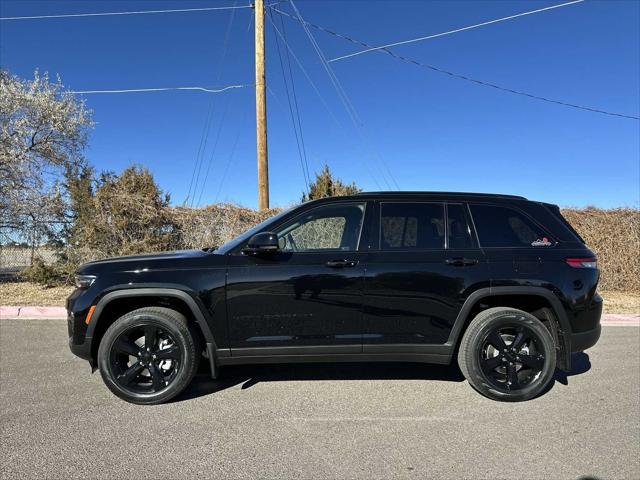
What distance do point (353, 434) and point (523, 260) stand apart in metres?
2.20

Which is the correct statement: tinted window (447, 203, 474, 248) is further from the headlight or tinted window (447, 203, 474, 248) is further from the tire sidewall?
the headlight

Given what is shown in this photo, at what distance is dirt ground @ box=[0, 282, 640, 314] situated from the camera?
8.49 m

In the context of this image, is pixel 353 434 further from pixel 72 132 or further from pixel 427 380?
pixel 72 132

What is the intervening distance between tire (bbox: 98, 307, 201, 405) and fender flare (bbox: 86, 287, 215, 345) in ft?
0.44

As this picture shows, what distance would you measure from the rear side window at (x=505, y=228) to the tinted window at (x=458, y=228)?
106 mm

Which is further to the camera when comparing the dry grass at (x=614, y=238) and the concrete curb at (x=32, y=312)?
the dry grass at (x=614, y=238)

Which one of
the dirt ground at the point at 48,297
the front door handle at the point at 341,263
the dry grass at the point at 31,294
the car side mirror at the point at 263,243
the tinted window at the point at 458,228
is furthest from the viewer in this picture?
the dirt ground at the point at 48,297

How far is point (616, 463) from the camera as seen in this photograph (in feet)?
9.58

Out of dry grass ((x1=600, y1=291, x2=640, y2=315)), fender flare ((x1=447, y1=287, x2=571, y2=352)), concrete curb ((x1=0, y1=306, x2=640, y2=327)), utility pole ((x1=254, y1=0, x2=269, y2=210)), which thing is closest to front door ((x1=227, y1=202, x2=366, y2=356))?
fender flare ((x1=447, y1=287, x2=571, y2=352))

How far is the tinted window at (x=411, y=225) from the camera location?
13.2 feet

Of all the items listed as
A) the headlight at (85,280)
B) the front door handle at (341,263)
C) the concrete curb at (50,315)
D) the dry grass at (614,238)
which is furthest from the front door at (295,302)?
the dry grass at (614,238)

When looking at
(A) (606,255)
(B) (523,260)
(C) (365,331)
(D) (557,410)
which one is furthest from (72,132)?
(A) (606,255)

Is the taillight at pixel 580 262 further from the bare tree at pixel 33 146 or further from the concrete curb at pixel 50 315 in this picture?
the bare tree at pixel 33 146

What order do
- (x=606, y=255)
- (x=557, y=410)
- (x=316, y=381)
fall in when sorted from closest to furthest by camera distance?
(x=557, y=410), (x=316, y=381), (x=606, y=255)
